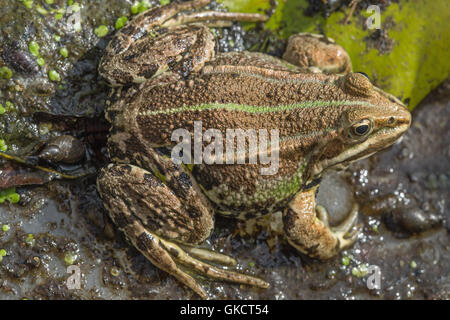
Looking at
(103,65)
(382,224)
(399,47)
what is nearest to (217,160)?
(103,65)

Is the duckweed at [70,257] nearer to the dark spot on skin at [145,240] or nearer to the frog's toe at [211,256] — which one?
the dark spot on skin at [145,240]

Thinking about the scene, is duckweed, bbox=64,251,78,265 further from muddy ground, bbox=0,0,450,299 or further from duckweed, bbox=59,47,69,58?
duckweed, bbox=59,47,69,58

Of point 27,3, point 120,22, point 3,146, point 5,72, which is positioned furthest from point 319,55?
point 3,146

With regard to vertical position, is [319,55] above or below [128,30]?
below

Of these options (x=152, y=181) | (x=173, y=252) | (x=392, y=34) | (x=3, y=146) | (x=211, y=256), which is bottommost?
(x=211, y=256)

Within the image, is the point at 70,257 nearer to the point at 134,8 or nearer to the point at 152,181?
the point at 152,181

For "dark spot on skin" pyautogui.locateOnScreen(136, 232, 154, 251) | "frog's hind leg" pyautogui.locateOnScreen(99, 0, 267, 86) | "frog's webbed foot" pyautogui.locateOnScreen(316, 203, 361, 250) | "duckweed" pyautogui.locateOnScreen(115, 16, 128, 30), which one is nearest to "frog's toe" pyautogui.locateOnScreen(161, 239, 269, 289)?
"dark spot on skin" pyautogui.locateOnScreen(136, 232, 154, 251)
